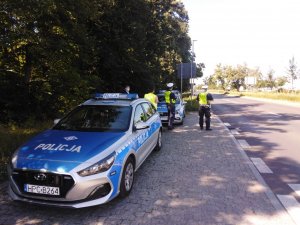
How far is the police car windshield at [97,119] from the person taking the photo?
Answer: 5898 millimetres

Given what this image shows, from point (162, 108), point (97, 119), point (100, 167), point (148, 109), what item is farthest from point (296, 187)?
point (162, 108)

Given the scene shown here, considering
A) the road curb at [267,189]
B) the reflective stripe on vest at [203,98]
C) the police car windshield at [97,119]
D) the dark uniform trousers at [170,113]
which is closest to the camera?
the road curb at [267,189]

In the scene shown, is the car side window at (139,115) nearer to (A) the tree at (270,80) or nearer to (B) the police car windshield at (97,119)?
(B) the police car windshield at (97,119)

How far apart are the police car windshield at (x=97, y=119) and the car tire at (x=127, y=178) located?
2.30ft

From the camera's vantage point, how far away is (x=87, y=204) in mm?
4391

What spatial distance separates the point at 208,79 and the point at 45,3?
12726 cm

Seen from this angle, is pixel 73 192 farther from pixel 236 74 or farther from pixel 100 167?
pixel 236 74

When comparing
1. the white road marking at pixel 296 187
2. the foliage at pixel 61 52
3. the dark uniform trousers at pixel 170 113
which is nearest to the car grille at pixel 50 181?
the white road marking at pixel 296 187

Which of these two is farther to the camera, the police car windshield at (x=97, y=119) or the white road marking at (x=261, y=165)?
the white road marking at (x=261, y=165)

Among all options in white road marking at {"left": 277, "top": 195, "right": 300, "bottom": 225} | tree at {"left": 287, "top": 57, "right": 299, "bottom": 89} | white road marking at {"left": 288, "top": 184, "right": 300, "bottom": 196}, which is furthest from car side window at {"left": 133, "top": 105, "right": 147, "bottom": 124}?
tree at {"left": 287, "top": 57, "right": 299, "bottom": 89}

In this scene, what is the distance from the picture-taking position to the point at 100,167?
4.55 m

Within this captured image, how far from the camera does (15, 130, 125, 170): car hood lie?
4488 mm

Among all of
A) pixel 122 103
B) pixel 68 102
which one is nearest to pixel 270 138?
pixel 122 103

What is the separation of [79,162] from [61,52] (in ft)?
24.9
